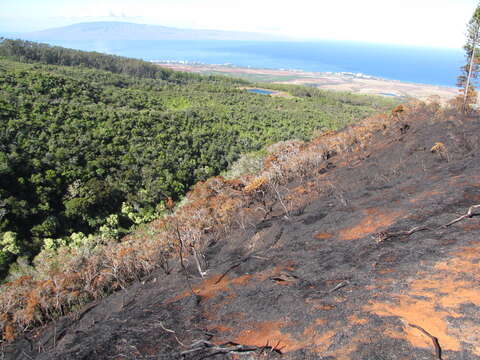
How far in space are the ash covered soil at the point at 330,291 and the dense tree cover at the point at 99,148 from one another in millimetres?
13094

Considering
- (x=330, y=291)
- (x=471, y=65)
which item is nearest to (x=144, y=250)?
(x=330, y=291)

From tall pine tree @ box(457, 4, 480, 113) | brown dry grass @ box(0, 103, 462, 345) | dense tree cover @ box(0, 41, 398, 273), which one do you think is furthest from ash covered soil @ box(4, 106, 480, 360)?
dense tree cover @ box(0, 41, 398, 273)

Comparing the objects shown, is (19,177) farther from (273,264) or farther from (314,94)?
→ (314,94)

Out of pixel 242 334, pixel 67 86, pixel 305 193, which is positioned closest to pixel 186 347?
pixel 242 334

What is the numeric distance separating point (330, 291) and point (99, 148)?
94.0 ft

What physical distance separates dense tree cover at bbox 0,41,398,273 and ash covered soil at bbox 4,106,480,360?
43.0 feet

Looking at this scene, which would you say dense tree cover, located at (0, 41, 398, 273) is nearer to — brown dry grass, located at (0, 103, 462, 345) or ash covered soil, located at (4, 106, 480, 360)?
brown dry grass, located at (0, 103, 462, 345)

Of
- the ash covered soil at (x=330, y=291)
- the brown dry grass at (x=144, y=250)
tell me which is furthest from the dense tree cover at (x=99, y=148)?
the ash covered soil at (x=330, y=291)

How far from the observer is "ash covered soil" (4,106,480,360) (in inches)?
200

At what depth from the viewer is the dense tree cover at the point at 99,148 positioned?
2250cm

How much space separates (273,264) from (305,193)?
26.1ft

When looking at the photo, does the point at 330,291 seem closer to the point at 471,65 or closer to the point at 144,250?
the point at 144,250

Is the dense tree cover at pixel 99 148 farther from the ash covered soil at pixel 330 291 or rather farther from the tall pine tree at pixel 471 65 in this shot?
the tall pine tree at pixel 471 65

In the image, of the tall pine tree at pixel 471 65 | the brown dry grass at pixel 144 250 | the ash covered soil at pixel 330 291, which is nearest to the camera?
the ash covered soil at pixel 330 291
